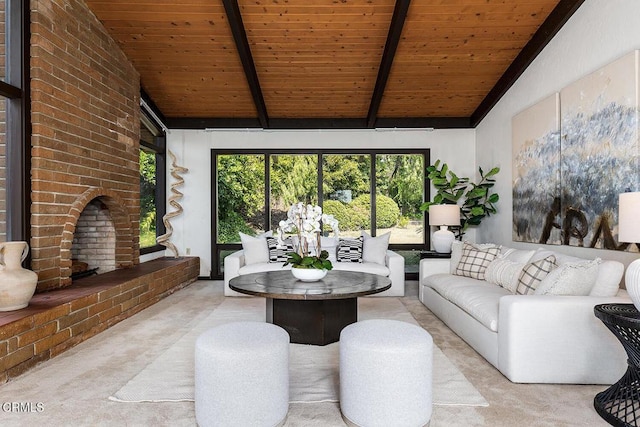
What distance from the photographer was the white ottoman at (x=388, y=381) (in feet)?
6.19

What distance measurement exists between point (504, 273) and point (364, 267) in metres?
1.78

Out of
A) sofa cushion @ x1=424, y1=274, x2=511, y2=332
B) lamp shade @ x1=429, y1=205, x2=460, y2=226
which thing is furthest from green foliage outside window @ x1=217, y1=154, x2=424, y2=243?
sofa cushion @ x1=424, y1=274, x2=511, y2=332

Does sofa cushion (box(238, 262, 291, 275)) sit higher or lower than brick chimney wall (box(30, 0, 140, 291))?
lower

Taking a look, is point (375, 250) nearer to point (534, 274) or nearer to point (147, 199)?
point (534, 274)

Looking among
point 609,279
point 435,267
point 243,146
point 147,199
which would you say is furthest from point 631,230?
point 147,199

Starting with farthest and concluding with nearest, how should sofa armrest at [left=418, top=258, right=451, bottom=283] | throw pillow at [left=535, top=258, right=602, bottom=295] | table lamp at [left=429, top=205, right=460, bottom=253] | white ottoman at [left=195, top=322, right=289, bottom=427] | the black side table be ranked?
table lamp at [left=429, top=205, right=460, bottom=253] < sofa armrest at [left=418, top=258, right=451, bottom=283] < throw pillow at [left=535, top=258, right=602, bottom=295] < the black side table < white ottoman at [left=195, top=322, right=289, bottom=427]

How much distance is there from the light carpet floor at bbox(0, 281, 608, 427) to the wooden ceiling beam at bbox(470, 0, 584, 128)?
10.3 feet

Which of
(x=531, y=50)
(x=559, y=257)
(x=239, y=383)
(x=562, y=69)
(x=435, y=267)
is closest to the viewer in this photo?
(x=239, y=383)

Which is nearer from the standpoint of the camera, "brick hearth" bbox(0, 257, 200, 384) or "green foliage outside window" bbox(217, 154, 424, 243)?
"brick hearth" bbox(0, 257, 200, 384)

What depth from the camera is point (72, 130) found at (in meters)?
3.78

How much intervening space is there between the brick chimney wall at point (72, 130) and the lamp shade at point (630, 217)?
4111 millimetres

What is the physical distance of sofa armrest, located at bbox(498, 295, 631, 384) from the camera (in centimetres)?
251

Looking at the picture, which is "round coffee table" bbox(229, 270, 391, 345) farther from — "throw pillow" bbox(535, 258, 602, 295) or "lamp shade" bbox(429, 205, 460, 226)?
"lamp shade" bbox(429, 205, 460, 226)

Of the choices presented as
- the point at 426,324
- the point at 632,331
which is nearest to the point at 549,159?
the point at 426,324
